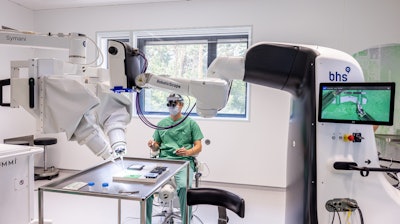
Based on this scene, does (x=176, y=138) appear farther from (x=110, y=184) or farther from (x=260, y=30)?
(x=260, y=30)

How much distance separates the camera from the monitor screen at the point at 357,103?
1237mm

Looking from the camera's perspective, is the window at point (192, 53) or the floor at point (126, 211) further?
the window at point (192, 53)

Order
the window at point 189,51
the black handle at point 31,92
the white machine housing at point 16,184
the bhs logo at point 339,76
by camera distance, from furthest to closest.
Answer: the window at point 189,51
the white machine housing at point 16,184
the bhs logo at point 339,76
the black handle at point 31,92

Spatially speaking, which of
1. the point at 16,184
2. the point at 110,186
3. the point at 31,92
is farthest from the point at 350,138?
the point at 16,184

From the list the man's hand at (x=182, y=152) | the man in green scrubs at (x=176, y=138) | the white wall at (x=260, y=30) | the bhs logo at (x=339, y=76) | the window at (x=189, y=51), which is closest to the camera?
the bhs logo at (x=339, y=76)

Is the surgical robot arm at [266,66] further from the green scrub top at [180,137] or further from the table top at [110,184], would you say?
the green scrub top at [180,137]

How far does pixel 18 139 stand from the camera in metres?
3.99

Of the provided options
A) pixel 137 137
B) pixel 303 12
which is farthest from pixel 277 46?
A: pixel 137 137

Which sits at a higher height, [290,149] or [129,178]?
[290,149]

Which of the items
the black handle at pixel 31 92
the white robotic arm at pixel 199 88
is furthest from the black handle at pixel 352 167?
the black handle at pixel 31 92

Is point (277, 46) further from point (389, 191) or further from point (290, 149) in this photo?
point (389, 191)

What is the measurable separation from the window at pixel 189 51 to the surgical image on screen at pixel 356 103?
231 centimetres

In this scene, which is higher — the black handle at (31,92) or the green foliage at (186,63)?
the green foliage at (186,63)

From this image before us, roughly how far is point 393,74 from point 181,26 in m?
2.54
